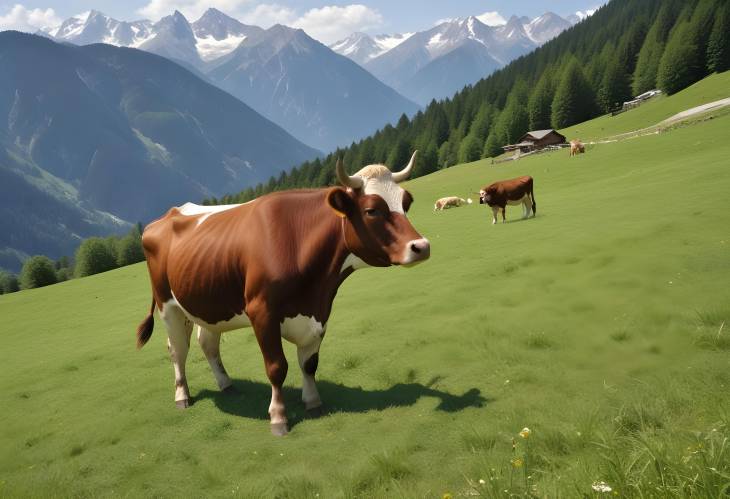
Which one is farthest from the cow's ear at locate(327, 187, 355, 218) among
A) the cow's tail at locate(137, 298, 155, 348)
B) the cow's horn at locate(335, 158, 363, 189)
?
the cow's tail at locate(137, 298, 155, 348)

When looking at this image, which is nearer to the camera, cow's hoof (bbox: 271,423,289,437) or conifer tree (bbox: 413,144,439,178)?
cow's hoof (bbox: 271,423,289,437)

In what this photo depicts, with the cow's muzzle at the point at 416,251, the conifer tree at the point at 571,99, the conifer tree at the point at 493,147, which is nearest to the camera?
the cow's muzzle at the point at 416,251

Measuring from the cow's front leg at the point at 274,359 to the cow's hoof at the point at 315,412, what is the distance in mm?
452

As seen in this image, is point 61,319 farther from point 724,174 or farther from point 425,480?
point 724,174

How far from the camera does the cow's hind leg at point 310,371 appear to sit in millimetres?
6684

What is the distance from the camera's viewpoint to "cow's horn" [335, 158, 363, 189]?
217 inches

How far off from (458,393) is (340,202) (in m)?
3.07

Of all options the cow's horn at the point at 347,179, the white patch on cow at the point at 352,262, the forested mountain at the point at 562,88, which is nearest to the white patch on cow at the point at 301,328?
the white patch on cow at the point at 352,262

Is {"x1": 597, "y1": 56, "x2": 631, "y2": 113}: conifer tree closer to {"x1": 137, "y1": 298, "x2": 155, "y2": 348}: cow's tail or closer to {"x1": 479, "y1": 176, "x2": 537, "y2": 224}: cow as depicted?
{"x1": 479, "y1": 176, "x2": 537, "y2": 224}: cow

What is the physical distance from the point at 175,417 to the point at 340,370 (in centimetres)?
255

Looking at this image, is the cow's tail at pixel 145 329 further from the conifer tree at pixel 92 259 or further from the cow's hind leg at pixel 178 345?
the conifer tree at pixel 92 259

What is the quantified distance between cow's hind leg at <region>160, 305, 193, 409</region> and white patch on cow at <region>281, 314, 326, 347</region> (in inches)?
88.9

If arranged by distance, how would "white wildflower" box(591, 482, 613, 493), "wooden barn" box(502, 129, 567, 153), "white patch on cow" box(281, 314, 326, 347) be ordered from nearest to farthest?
"white wildflower" box(591, 482, 613, 493)
"white patch on cow" box(281, 314, 326, 347)
"wooden barn" box(502, 129, 567, 153)

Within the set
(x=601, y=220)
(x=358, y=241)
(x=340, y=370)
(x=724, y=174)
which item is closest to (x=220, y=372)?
(x=340, y=370)
